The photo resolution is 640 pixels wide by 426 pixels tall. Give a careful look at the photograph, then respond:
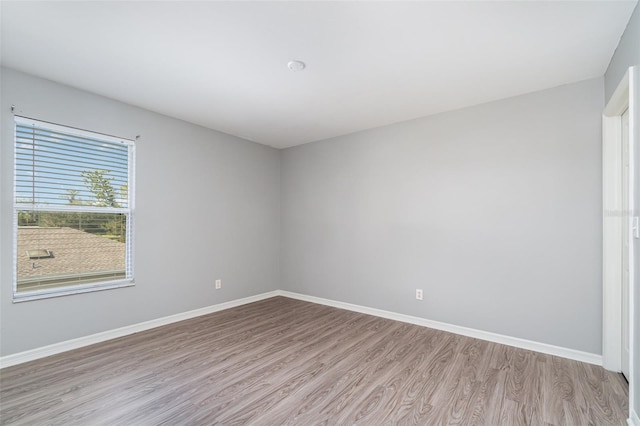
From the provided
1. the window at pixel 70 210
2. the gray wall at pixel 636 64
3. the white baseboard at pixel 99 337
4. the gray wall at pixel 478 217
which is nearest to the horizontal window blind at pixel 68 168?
the window at pixel 70 210

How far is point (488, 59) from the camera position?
234 centimetres

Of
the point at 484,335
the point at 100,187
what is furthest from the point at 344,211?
the point at 100,187

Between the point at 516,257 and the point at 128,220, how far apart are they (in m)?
4.12

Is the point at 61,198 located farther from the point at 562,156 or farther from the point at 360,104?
the point at 562,156

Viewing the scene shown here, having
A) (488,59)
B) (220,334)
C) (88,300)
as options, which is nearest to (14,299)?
(88,300)

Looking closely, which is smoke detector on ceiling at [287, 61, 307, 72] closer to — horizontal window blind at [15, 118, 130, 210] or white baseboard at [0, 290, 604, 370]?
horizontal window blind at [15, 118, 130, 210]

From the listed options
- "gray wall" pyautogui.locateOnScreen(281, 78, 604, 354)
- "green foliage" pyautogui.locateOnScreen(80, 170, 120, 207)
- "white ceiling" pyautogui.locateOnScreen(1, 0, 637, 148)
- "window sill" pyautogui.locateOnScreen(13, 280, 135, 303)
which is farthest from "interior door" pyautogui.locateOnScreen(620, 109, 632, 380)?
"green foliage" pyautogui.locateOnScreen(80, 170, 120, 207)

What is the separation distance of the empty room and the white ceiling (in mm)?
20

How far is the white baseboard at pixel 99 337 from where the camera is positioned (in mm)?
2496

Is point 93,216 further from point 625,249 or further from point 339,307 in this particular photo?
point 625,249

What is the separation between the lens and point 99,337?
9.73ft

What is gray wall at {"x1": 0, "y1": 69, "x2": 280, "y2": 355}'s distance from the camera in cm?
255

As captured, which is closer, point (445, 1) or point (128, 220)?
point (445, 1)

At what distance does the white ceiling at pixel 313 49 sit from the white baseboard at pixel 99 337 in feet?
8.02
